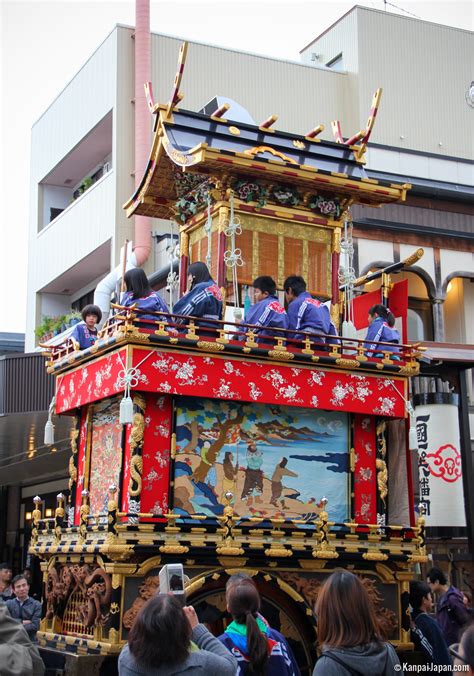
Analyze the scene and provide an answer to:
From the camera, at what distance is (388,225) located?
71.9 ft

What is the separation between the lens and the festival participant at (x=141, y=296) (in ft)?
36.6

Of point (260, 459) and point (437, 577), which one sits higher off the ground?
point (260, 459)

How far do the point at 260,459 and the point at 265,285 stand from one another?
2.22m

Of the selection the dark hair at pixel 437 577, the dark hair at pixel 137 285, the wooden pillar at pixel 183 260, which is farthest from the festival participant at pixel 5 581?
the dark hair at pixel 437 577

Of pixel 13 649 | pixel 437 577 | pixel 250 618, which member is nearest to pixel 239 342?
pixel 437 577

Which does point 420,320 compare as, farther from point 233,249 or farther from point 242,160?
point 242,160

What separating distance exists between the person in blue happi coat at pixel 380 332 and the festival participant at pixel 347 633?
768 centimetres

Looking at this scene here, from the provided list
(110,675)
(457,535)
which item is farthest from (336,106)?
(110,675)

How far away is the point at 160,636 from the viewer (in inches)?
178

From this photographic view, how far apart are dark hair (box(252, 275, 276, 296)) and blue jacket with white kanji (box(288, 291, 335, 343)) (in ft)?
1.03

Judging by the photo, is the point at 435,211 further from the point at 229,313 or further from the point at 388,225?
the point at 229,313

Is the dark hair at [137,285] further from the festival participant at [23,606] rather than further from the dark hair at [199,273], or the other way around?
the festival participant at [23,606]

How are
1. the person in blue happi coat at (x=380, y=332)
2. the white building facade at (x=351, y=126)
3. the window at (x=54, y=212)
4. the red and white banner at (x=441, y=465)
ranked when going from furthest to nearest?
1. the window at (x=54, y=212)
2. the white building facade at (x=351, y=126)
3. the red and white banner at (x=441, y=465)
4. the person in blue happi coat at (x=380, y=332)

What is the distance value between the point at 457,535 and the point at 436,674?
8715 mm
